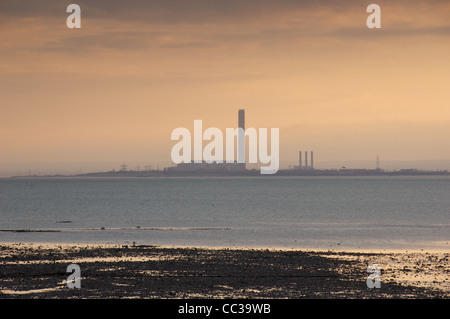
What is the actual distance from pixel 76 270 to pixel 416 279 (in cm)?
1755

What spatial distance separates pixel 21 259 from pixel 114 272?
8.11m

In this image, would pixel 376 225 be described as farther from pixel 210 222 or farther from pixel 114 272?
pixel 114 272

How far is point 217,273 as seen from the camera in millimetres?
32125

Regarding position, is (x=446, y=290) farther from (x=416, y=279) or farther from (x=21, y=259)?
(x=21, y=259)

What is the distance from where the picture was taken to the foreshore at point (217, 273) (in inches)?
1046

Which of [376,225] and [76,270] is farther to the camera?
[376,225]

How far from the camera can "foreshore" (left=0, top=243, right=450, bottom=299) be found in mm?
26562
